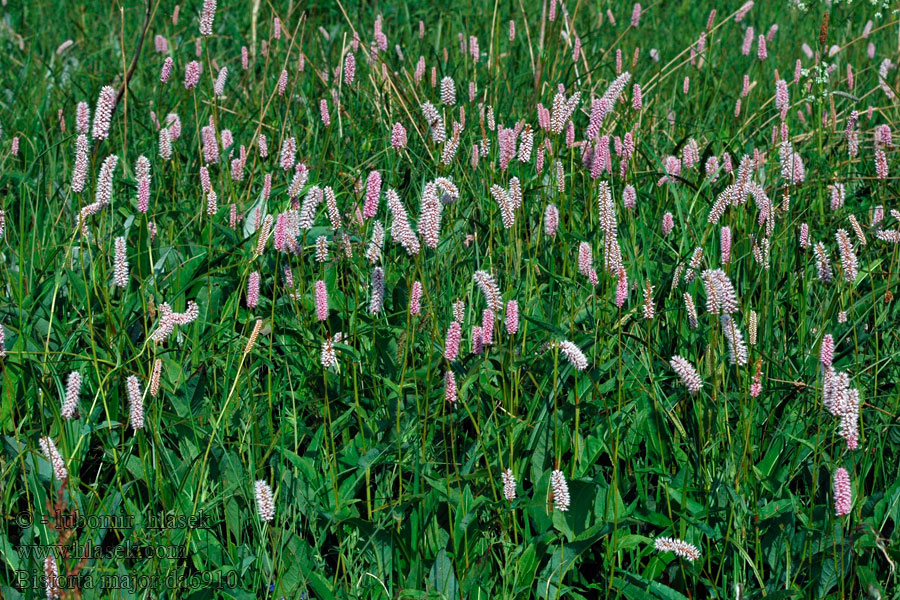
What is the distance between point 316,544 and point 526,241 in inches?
45.3

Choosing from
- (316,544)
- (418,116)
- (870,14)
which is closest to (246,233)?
(418,116)

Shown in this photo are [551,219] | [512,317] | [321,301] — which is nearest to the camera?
[512,317]

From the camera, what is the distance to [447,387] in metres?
1.50

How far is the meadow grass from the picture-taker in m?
1.49

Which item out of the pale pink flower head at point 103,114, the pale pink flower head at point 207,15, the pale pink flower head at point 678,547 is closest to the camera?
the pale pink flower head at point 678,547

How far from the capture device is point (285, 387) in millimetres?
1933

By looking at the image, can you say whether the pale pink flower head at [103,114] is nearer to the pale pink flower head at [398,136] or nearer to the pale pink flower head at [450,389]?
the pale pink flower head at [398,136]

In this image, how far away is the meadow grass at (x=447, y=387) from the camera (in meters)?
1.49

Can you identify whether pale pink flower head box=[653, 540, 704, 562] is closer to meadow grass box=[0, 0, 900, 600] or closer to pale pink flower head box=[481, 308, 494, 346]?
meadow grass box=[0, 0, 900, 600]

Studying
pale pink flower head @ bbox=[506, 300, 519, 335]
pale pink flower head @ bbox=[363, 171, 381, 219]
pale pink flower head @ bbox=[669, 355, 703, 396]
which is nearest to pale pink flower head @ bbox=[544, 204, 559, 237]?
pale pink flower head @ bbox=[363, 171, 381, 219]

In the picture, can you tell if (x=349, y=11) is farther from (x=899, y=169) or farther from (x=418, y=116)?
(x=899, y=169)

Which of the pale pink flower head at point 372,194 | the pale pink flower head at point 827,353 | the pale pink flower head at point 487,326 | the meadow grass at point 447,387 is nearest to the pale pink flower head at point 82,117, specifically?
the meadow grass at point 447,387

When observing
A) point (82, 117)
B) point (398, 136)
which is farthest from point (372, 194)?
point (82, 117)

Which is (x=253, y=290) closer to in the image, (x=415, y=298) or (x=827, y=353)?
(x=415, y=298)
